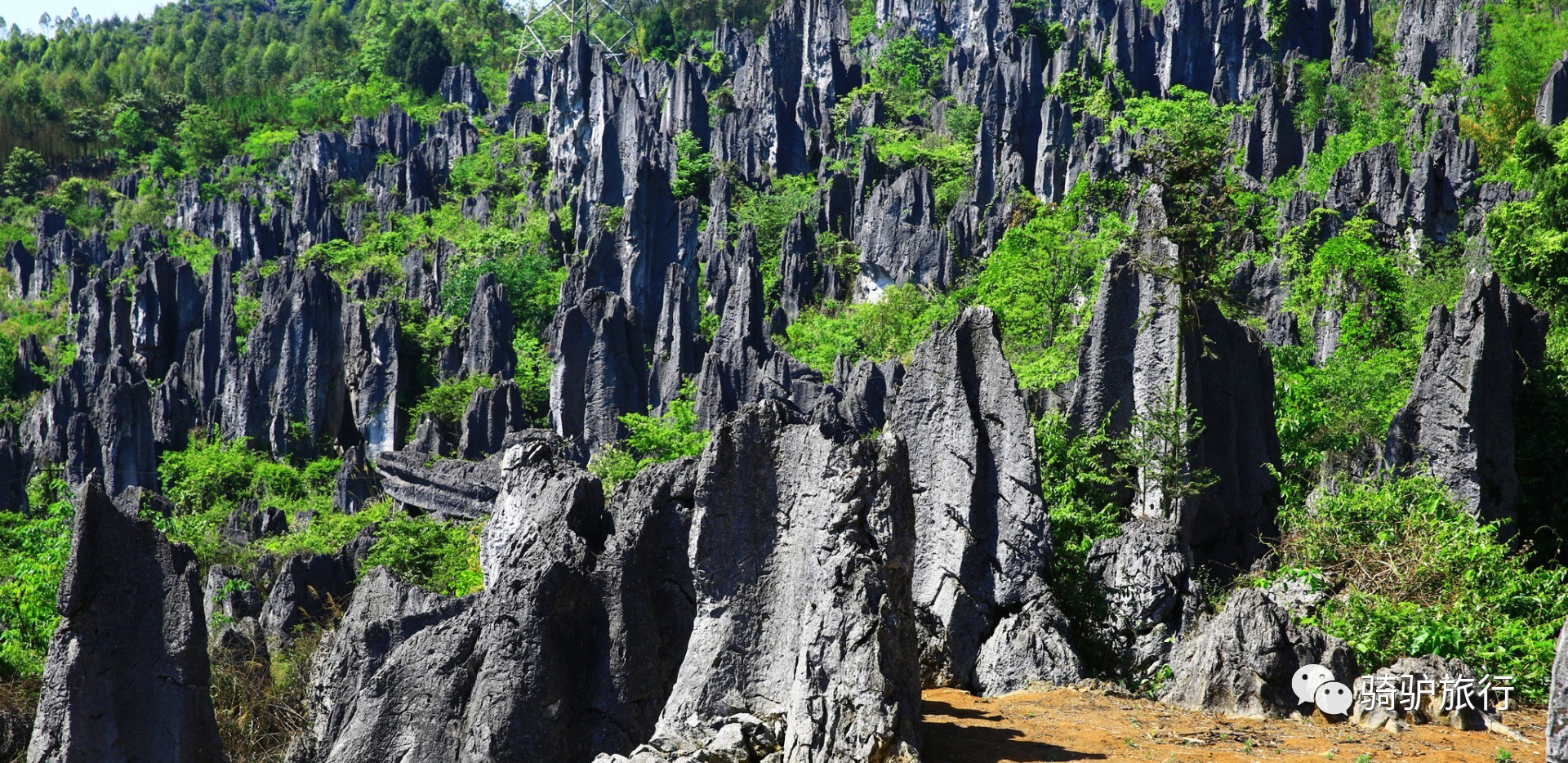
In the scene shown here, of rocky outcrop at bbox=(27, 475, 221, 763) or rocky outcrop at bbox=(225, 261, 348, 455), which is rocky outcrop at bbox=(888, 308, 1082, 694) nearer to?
rocky outcrop at bbox=(27, 475, 221, 763)

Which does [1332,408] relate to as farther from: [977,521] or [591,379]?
[591,379]

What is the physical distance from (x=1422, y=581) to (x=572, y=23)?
253ft

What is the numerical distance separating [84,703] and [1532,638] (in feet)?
41.2

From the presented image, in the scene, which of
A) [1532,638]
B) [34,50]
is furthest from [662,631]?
[34,50]

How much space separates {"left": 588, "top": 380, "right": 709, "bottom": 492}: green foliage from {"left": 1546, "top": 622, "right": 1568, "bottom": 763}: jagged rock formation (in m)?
20.5

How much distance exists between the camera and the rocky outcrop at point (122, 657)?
400 inches

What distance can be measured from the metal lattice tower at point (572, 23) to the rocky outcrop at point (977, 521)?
246ft

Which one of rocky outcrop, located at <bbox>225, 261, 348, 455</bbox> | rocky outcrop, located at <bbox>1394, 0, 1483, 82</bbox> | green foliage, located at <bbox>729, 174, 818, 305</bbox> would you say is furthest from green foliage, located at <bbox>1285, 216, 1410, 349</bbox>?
rocky outcrop, located at <bbox>225, 261, 348, 455</bbox>

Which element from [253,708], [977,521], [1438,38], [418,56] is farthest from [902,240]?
[418,56]

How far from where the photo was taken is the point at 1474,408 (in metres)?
15.3

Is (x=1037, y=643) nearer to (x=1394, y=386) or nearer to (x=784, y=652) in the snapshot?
(x=784, y=652)

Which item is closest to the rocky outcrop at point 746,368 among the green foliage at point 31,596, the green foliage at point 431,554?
the green foliage at point 431,554

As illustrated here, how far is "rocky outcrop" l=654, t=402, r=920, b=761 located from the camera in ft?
24.3

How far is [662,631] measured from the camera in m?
9.31
